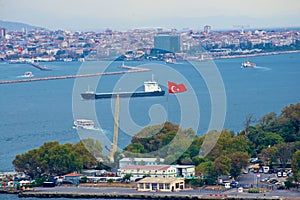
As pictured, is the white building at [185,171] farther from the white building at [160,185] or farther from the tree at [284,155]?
the tree at [284,155]

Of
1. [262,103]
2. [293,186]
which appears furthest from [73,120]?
[293,186]

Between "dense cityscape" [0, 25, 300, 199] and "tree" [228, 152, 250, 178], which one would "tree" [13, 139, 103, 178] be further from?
"tree" [228, 152, 250, 178]

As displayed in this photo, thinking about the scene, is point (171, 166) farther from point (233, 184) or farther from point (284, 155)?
point (284, 155)

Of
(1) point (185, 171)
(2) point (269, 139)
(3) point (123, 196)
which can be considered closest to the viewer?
(3) point (123, 196)

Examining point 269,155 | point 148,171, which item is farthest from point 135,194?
point 269,155

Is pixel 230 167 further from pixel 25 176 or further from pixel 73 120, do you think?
pixel 73 120

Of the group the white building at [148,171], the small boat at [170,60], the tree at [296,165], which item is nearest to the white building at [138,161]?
the white building at [148,171]
